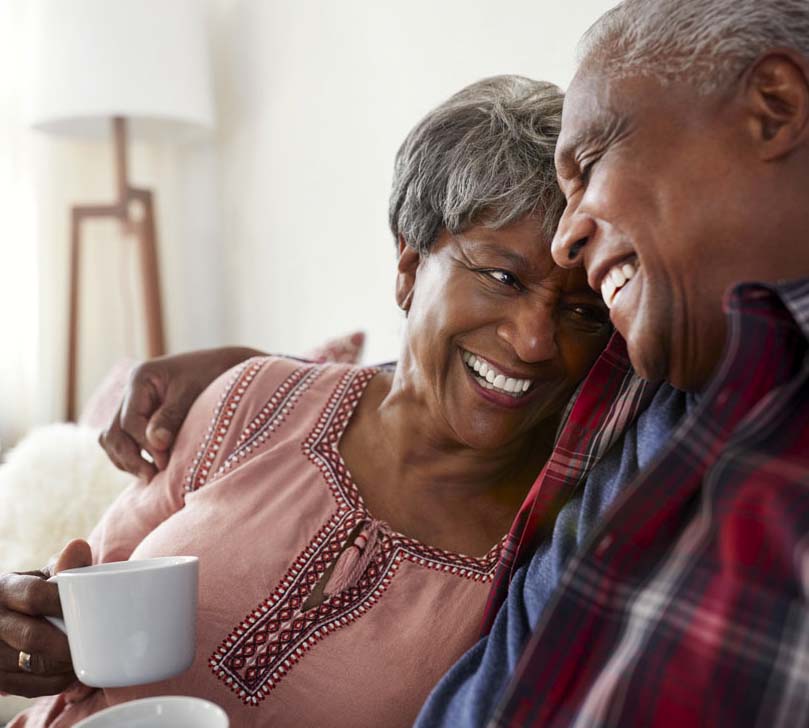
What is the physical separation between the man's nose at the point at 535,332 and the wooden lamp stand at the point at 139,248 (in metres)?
2.46

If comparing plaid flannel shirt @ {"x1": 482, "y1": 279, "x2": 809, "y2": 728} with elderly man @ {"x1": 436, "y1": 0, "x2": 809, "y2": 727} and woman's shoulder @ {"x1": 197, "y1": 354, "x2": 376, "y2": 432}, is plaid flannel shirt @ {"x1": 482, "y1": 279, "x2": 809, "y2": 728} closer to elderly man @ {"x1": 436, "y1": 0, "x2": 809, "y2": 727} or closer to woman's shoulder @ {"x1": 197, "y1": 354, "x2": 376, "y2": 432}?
elderly man @ {"x1": 436, "y1": 0, "x2": 809, "y2": 727}

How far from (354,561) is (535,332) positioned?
375 millimetres

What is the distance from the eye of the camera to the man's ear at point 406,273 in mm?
1379

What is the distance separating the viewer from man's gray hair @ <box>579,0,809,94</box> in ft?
2.59

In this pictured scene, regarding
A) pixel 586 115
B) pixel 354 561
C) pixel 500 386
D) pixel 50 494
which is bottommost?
pixel 50 494

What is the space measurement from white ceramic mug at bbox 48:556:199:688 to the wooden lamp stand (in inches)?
102

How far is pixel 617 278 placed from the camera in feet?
2.85

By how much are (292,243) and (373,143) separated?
64 cm

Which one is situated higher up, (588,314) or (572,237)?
(572,237)

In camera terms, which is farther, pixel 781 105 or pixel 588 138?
pixel 588 138

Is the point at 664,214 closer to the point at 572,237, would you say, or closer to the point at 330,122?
the point at 572,237

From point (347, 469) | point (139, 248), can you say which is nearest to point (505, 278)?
point (347, 469)

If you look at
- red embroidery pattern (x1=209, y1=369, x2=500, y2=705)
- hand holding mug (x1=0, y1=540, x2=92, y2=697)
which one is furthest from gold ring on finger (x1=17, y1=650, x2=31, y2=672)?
red embroidery pattern (x1=209, y1=369, x2=500, y2=705)

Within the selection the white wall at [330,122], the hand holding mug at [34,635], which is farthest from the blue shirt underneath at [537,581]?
the white wall at [330,122]
